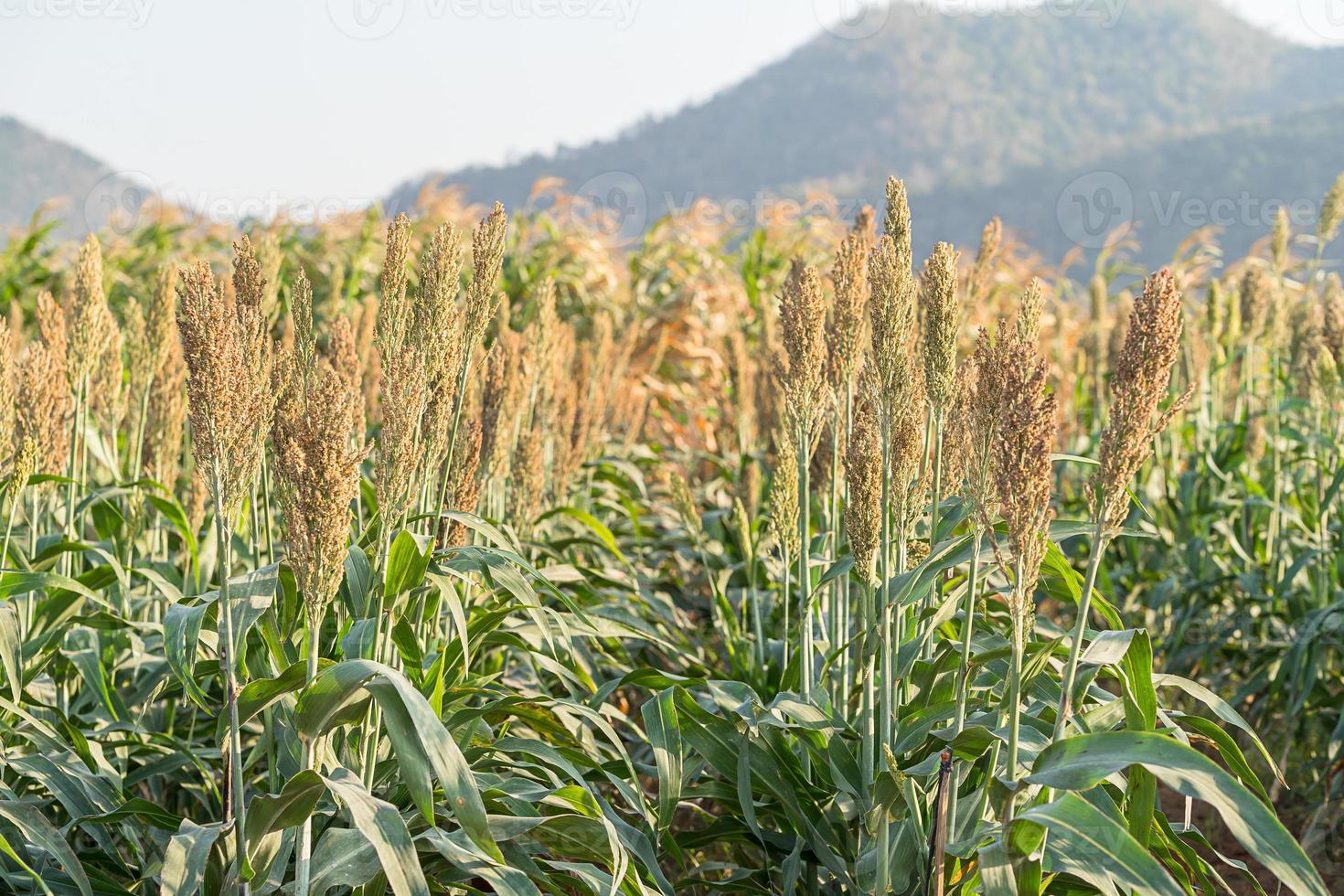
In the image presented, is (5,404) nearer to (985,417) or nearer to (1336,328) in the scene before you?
(985,417)

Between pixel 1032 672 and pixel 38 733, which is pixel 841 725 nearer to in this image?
pixel 1032 672

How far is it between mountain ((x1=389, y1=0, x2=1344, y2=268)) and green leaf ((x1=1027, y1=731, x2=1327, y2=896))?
77.8 m

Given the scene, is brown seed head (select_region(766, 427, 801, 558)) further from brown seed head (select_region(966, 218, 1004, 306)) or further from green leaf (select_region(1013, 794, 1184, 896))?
green leaf (select_region(1013, 794, 1184, 896))

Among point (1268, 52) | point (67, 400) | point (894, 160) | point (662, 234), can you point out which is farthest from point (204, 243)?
point (1268, 52)

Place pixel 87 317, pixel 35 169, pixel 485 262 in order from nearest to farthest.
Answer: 1. pixel 485 262
2. pixel 87 317
3. pixel 35 169

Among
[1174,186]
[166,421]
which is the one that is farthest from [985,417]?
[1174,186]

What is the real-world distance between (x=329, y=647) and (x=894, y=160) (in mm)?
100157

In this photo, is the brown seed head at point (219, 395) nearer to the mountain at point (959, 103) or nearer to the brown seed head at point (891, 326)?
the brown seed head at point (891, 326)

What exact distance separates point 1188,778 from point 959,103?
11051 cm

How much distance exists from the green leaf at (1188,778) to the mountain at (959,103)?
7784 centimetres

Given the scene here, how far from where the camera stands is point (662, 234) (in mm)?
9414

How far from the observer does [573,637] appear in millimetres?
2867

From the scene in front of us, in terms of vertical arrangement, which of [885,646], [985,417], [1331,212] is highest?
[1331,212]
